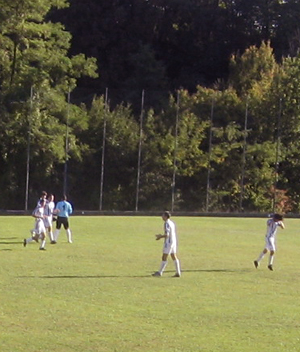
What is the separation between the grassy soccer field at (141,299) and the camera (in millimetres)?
15703

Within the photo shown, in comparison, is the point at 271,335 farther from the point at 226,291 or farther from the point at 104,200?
the point at 104,200

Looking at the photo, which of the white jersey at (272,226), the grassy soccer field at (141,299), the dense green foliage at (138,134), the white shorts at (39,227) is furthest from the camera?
the dense green foliage at (138,134)

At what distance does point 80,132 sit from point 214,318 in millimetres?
43949

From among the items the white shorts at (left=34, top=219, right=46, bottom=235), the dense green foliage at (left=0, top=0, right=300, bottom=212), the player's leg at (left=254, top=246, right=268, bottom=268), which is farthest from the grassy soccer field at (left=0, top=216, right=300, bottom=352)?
the dense green foliage at (left=0, top=0, right=300, bottom=212)

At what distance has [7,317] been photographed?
1727cm

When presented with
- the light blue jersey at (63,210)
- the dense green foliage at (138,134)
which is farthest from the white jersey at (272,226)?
the dense green foliage at (138,134)

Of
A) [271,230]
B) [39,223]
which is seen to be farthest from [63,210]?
[271,230]

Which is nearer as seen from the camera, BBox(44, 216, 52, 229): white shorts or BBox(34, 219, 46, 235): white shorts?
BBox(34, 219, 46, 235): white shorts

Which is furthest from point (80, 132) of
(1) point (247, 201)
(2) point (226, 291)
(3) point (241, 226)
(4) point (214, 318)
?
(4) point (214, 318)

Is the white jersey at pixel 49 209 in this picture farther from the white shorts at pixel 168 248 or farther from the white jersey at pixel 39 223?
the white shorts at pixel 168 248

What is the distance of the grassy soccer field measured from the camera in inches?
618

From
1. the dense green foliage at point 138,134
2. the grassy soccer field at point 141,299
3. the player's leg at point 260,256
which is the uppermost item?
the dense green foliage at point 138,134

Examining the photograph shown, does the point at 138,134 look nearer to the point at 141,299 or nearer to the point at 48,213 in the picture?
the point at 48,213

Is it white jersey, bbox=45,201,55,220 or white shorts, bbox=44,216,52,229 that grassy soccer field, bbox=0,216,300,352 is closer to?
white shorts, bbox=44,216,52,229
